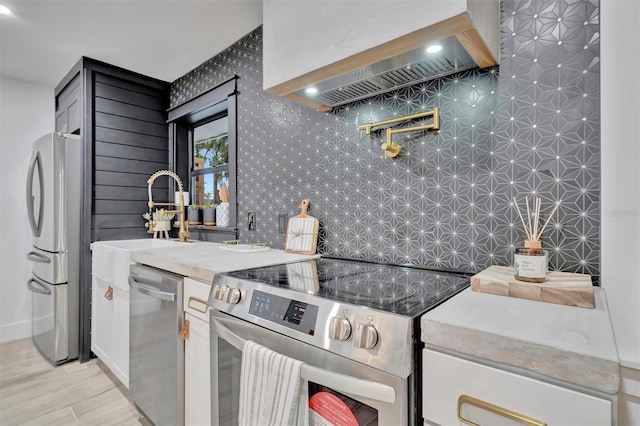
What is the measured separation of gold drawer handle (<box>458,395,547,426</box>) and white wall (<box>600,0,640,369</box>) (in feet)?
0.60

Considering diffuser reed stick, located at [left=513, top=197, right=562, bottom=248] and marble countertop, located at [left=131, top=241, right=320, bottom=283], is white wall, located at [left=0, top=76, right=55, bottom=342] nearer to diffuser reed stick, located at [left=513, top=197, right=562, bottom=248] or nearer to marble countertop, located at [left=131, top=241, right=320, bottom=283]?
marble countertop, located at [left=131, top=241, right=320, bottom=283]

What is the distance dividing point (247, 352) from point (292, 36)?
1.24 m

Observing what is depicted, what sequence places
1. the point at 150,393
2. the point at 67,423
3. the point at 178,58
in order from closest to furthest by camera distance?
1. the point at 150,393
2. the point at 67,423
3. the point at 178,58

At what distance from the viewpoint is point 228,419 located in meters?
1.15

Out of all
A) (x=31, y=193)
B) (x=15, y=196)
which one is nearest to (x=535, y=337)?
(x=31, y=193)

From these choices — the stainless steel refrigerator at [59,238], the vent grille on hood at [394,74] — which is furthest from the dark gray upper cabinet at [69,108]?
the vent grille on hood at [394,74]

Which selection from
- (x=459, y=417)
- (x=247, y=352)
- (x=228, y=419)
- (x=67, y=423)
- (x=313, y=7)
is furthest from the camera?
(x=67, y=423)

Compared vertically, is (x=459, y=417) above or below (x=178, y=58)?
below

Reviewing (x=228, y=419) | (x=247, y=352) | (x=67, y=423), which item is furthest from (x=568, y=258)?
(x=67, y=423)

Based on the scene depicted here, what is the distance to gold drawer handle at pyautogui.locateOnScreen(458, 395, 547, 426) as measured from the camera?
22.9 inches

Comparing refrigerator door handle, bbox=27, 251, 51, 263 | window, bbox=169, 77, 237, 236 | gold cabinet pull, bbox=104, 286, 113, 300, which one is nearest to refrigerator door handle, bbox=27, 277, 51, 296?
refrigerator door handle, bbox=27, 251, 51, 263

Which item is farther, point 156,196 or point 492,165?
point 156,196

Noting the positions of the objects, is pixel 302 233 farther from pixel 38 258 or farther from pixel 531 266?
pixel 38 258

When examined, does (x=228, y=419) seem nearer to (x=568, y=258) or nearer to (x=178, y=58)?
(x=568, y=258)
